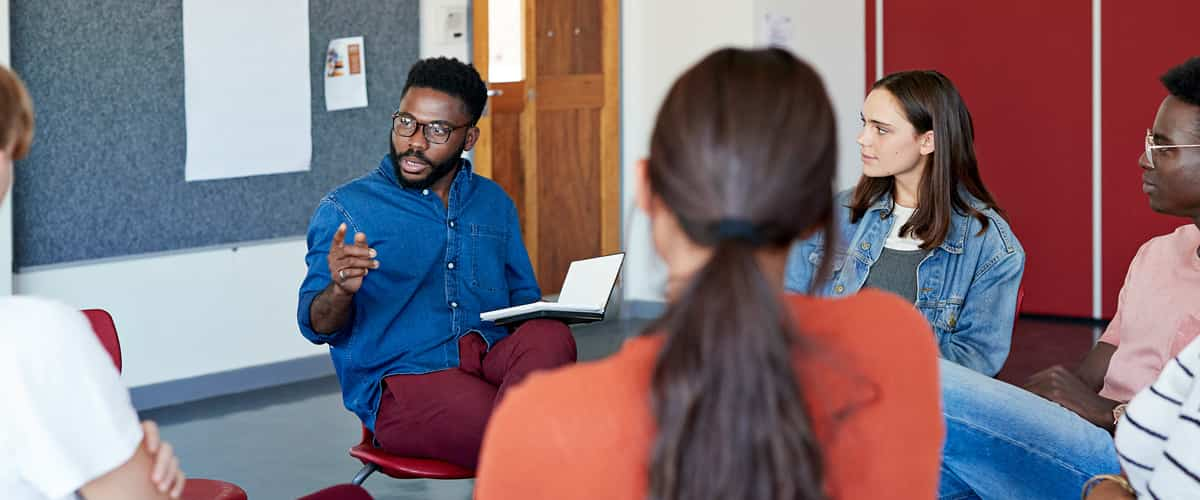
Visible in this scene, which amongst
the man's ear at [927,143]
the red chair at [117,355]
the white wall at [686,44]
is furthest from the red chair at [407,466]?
the white wall at [686,44]

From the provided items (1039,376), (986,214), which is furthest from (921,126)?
(1039,376)

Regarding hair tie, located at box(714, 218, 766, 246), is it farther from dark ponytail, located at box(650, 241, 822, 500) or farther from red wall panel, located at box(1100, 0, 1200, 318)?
red wall panel, located at box(1100, 0, 1200, 318)

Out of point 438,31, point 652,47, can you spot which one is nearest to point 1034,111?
point 652,47

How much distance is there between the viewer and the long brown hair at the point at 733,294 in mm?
1001

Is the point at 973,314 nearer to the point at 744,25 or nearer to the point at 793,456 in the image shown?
the point at 793,456

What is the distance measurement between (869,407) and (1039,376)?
122cm

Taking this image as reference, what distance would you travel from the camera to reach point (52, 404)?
1.14m

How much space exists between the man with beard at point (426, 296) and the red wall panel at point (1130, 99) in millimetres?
3901

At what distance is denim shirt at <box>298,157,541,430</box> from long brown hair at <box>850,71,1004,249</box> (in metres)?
0.78

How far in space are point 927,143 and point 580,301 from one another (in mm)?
747

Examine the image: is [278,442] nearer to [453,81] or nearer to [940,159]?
[453,81]

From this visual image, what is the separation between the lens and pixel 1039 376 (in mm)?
2230

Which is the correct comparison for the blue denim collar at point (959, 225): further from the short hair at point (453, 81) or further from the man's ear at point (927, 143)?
the short hair at point (453, 81)

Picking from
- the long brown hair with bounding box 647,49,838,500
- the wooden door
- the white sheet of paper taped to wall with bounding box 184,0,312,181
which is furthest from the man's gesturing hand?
the wooden door
